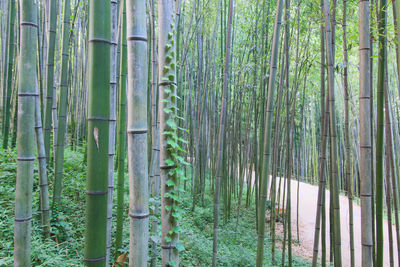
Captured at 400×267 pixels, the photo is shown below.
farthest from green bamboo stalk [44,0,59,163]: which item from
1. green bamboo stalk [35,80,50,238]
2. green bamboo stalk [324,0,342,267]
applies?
green bamboo stalk [324,0,342,267]

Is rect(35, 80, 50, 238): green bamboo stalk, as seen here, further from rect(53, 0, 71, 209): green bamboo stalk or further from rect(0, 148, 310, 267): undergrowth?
rect(53, 0, 71, 209): green bamboo stalk

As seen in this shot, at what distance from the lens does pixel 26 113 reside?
4.28 feet

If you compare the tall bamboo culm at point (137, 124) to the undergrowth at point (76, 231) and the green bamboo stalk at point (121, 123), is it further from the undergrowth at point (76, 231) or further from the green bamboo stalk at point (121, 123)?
the undergrowth at point (76, 231)

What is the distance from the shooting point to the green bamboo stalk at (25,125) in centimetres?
129

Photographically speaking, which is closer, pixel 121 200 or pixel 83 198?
pixel 121 200

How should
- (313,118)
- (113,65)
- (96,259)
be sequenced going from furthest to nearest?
(313,118) → (113,65) → (96,259)

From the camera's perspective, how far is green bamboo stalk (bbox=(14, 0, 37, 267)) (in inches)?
50.8

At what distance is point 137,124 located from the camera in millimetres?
1021

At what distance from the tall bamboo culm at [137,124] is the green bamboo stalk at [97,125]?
84 mm

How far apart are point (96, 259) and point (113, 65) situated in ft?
3.51

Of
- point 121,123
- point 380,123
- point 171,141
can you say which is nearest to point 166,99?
point 171,141

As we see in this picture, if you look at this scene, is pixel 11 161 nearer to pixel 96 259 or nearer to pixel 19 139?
pixel 19 139

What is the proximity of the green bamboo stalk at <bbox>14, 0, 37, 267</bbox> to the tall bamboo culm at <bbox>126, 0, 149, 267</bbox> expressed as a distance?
1.89 ft

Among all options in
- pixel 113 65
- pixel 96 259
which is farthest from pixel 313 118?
pixel 96 259
